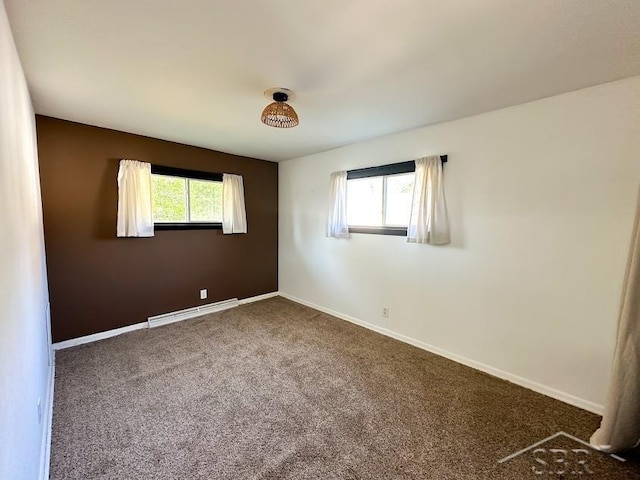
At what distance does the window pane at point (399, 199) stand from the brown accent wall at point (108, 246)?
233 cm

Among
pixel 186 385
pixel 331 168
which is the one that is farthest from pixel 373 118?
pixel 186 385

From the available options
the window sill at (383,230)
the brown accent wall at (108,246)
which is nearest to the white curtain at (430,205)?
the window sill at (383,230)

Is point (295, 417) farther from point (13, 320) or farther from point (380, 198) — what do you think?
point (380, 198)

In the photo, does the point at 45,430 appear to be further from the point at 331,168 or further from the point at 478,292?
the point at 331,168

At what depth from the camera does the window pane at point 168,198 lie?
3617mm

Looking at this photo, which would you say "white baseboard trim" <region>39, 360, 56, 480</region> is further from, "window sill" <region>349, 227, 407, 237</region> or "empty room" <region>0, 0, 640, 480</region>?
"window sill" <region>349, 227, 407, 237</region>

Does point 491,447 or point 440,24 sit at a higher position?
point 440,24

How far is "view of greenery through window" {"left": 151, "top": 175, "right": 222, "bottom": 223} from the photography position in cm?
365

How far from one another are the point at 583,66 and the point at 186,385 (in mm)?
3623

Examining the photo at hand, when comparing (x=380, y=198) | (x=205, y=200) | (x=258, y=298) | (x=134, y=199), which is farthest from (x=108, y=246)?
(x=380, y=198)

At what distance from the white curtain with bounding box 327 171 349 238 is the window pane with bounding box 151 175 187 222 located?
1.99 m

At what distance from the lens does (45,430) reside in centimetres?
176

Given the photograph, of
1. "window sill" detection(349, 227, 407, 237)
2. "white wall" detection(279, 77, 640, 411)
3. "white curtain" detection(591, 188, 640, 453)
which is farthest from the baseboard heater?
"white curtain" detection(591, 188, 640, 453)

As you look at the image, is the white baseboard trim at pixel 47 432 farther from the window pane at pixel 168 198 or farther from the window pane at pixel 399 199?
the window pane at pixel 399 199
